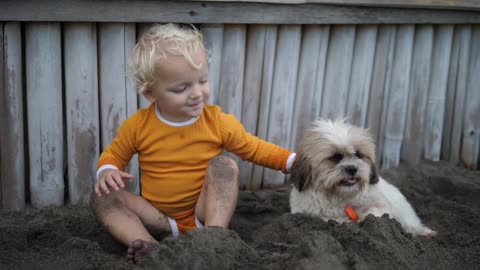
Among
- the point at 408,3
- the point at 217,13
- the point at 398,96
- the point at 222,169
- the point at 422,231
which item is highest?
the point at 408,3

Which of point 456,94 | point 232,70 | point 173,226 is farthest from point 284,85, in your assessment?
point 456,94

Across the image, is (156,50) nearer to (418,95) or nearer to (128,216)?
(128,216)

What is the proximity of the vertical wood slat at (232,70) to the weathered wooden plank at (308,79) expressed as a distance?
0.49 m

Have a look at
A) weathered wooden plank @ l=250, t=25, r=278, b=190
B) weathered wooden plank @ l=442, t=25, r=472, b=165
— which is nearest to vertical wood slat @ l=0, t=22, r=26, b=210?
weathered wooden plank @ l=250, t=25, r=278, b=190

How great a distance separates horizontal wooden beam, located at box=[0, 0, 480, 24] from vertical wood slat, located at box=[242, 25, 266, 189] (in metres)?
0.18

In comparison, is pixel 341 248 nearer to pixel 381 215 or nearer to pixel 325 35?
pixel 381 215

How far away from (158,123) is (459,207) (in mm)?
2273

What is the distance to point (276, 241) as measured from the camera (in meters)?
3.42

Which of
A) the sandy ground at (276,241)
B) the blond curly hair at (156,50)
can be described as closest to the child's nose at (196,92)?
the blond curly hair at (156,50)

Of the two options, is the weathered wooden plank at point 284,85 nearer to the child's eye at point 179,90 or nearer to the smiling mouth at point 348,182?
the smiling mouth at point 348,182

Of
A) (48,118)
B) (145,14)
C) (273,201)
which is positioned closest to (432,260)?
(273,201)

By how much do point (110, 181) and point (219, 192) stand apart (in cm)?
63

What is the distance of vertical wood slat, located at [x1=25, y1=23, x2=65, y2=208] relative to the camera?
3.77 metres

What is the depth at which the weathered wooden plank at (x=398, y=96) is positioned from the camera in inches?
192
